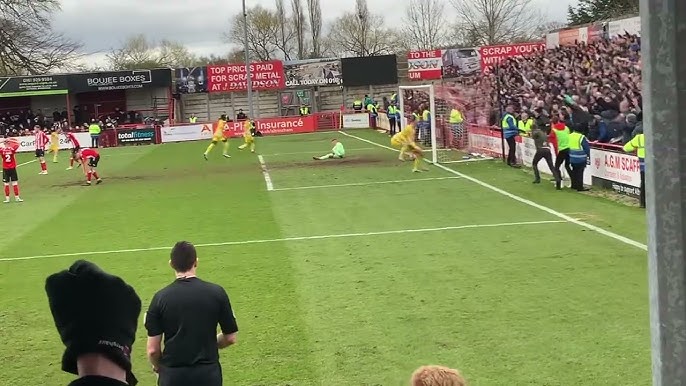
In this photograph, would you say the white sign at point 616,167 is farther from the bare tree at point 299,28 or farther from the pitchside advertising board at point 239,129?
the bare tree at point 299,28

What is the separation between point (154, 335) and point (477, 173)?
1914 centimetres

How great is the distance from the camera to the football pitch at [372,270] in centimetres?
751

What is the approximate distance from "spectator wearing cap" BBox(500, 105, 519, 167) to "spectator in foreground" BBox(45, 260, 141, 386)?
75.1ft

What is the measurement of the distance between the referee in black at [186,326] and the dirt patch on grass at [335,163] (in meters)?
22.5

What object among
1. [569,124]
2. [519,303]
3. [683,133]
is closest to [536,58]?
[569,124]

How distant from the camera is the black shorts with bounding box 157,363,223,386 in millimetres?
5004

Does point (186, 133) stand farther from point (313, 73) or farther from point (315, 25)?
point (315, 25)

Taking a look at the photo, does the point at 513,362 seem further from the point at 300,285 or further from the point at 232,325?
the point at 300,285

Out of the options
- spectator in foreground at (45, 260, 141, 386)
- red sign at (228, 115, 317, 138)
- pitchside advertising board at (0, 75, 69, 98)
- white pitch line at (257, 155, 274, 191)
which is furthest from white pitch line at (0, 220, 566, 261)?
pitchside advertising board at (0, 75, 69, 98)

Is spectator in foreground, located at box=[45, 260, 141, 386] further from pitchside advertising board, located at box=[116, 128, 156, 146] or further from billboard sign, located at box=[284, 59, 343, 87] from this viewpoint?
billboard sign, located at box=[284, 59, 343, 87]

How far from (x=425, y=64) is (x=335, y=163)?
2935 cm

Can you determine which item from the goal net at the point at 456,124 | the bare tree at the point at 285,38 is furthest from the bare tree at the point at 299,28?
the goal net at the point at 456,124

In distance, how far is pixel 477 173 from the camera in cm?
2338

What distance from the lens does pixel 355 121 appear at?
2040 inches
